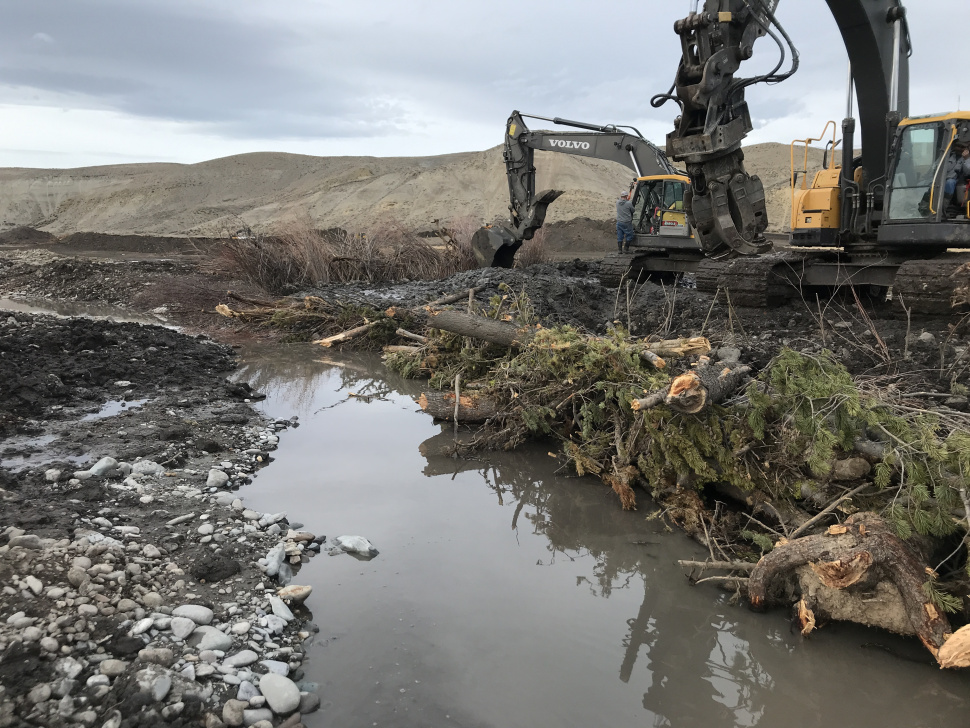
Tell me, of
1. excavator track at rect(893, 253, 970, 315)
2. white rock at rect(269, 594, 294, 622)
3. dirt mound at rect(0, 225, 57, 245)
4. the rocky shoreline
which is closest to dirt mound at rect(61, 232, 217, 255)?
dirt mound at rect(0, 225, 57, 245)

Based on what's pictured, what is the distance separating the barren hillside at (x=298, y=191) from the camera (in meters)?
39.4

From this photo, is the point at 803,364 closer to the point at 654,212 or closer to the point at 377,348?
the point at 377,348

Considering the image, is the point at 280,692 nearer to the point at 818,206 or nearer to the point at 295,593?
the point at 295,593

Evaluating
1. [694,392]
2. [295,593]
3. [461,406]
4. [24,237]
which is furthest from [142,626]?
[24,237]

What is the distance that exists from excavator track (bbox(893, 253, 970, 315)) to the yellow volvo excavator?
2 centimetres

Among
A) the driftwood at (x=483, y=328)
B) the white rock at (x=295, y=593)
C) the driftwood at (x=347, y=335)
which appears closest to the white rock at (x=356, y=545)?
the white rock at (x=295, y=593)

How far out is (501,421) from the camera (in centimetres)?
671

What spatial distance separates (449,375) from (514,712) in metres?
5.18

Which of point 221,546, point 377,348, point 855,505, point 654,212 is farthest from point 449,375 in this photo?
point 654,212

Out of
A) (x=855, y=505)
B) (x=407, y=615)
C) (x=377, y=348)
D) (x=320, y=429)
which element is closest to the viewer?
(x=407, y=615)

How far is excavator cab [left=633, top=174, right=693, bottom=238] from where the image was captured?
524 inches

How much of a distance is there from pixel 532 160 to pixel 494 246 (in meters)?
1.93

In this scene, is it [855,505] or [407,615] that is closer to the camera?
[407,615]

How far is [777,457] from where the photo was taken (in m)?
4.71
